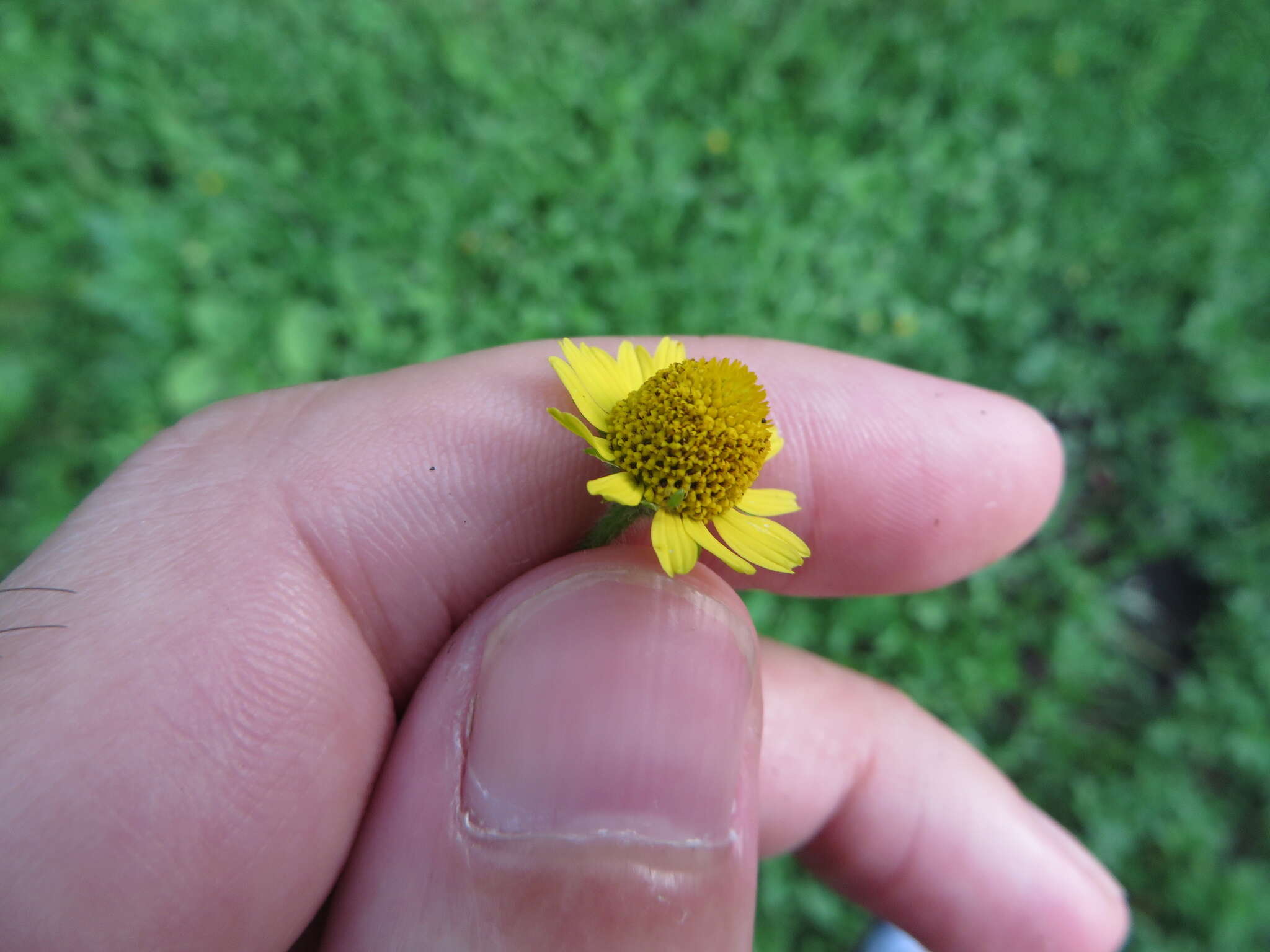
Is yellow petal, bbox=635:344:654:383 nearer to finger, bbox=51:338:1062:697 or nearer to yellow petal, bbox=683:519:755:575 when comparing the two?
finger, bbox=51:338:1062:697

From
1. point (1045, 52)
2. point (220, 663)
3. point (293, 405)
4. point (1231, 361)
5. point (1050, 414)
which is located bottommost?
point (1050, 414)

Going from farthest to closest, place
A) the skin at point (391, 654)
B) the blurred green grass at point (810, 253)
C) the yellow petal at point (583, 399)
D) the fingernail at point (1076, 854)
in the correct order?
the blurred green grass at point (810, 253)
the fingernail at point (1076, 854)
the yellow petal at point (583, 399)
the skin at point (391, 654)

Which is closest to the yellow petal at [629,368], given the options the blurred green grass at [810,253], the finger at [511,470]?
the finger at [511,470]

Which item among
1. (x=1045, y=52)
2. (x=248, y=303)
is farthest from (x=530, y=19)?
(x=1045, y=52)

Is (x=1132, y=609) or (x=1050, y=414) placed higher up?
(x=1050, y=414)

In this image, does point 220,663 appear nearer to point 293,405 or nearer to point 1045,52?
point 293,405

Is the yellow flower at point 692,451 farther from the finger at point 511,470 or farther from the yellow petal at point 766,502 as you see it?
the finger at point 511,470

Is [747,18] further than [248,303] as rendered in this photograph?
Yes
